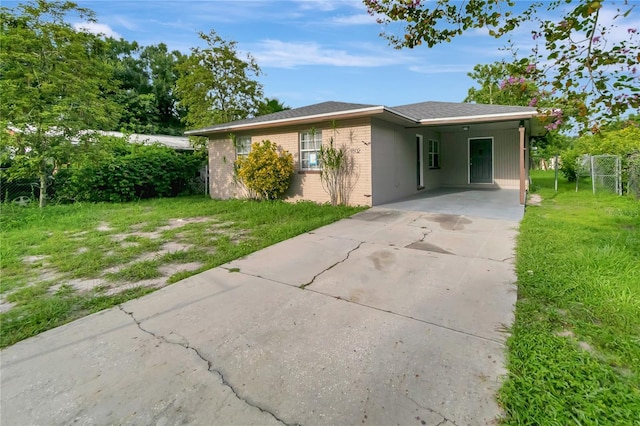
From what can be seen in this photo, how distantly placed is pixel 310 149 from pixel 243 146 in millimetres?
2933

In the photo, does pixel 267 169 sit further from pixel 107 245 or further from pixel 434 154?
pixel 434 154

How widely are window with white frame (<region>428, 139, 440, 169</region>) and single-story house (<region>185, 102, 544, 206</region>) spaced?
4 cm

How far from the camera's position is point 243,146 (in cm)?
1130

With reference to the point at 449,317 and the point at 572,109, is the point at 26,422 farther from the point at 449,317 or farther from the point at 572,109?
the point at 572,109

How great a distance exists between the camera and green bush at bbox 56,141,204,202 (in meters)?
10.3

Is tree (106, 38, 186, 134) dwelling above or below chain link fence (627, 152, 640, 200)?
above

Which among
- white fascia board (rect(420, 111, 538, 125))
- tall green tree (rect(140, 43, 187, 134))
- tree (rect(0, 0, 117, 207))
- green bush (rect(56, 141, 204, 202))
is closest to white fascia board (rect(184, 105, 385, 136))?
green bush (rect(56, 141, 204, 202))

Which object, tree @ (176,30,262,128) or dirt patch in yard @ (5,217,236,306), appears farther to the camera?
tree @ (176,30,262,128)

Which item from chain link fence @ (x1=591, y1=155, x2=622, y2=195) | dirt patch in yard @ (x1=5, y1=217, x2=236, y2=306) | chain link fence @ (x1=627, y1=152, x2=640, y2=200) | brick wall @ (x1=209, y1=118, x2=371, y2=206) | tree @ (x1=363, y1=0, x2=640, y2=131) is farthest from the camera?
chain link fence @ (x1=591, y1=155, x2=622, y2=195)

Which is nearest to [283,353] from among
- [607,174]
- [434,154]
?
[434,154]

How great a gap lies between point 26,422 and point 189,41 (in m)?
19.1

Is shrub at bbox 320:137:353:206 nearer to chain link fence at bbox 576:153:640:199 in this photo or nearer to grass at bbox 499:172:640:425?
grass at bbox 499:172:640:425

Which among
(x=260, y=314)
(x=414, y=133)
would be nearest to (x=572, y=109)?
(x=260, y=314)

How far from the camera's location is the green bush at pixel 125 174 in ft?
33.9
